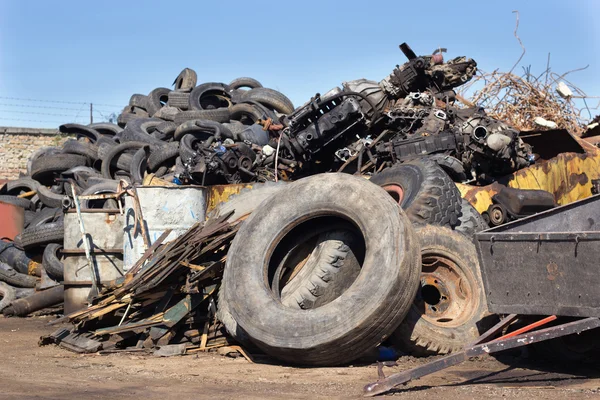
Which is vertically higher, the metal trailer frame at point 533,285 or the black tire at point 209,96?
the black tire at point 209,96

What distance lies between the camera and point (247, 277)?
227 inches

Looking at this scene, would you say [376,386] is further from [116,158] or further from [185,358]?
[116,158]

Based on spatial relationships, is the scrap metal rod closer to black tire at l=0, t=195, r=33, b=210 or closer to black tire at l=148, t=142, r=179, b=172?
black tire at l=148, t=142, r=179, b=172

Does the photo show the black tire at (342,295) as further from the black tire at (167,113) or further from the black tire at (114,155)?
the black tire at (167,113)

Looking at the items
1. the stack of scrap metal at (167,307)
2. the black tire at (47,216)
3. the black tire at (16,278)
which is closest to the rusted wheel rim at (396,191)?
the stack of scrap metal at (167,307)

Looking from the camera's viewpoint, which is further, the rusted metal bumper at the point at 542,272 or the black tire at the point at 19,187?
the black tire at the point at 19,187

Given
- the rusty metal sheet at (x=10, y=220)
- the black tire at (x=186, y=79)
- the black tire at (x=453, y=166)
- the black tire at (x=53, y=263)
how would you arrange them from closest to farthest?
the black tire at (x=453, y=166), the black tire at (x=53, y=263), the rusty metal sheet at (x=10, y=220), the black tire at (x=186, y=79)

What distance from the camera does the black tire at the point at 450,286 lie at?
586 centimetres

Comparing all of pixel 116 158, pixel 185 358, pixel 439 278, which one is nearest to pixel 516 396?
pixel 439 278

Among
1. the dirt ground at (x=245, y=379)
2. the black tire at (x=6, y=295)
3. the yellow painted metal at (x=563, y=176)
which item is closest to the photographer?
the dirt ground at (x=245, y=379)

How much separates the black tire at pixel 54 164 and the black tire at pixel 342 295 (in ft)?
26.2

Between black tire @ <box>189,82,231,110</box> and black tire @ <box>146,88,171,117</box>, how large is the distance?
1.45 meters

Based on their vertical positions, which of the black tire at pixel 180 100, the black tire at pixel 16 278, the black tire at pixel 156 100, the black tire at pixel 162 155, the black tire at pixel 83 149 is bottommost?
the black tire at pixel 16 278

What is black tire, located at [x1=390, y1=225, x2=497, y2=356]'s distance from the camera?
19.2 feet
